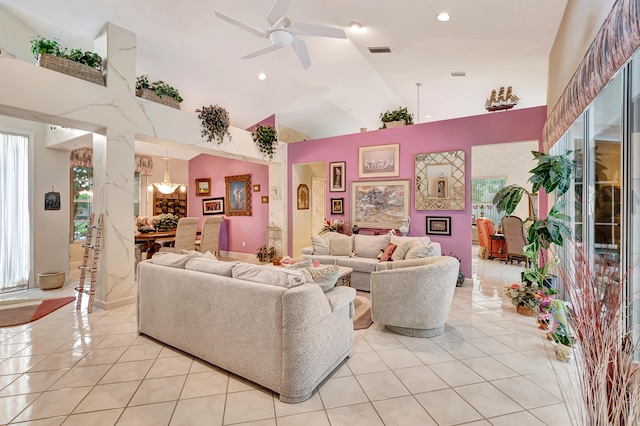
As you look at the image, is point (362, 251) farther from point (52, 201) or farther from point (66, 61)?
point (52, 201)

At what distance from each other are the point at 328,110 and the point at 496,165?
5.56 meters

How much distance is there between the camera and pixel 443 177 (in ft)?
17.7

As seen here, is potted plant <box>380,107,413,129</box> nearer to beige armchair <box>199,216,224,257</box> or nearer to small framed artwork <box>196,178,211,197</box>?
beige armchair <box>199,216,224,257</box>

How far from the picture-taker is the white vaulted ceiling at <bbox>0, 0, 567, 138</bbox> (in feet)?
11.3

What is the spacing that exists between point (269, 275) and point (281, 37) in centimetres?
263

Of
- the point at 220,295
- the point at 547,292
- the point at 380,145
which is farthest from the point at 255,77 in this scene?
the point at 547,292

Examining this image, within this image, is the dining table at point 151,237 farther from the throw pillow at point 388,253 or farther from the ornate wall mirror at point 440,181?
the ornate wall mirror at point 440,181

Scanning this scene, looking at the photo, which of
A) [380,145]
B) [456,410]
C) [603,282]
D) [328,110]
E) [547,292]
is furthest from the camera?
[328,110]

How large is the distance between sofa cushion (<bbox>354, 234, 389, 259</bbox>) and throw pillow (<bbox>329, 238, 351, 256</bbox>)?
156mm

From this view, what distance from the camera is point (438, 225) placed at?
17.9ft

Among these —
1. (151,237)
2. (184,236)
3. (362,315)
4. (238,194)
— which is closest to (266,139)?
(238,194)

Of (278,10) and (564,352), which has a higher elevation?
(278,10)

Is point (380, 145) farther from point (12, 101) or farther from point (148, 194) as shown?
point (148, 194)

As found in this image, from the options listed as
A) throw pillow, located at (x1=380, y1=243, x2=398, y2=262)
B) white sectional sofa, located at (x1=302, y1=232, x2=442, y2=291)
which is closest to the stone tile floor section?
white sectional sofa, located at (x1=302, y1=232, x2=442, y2=291)
